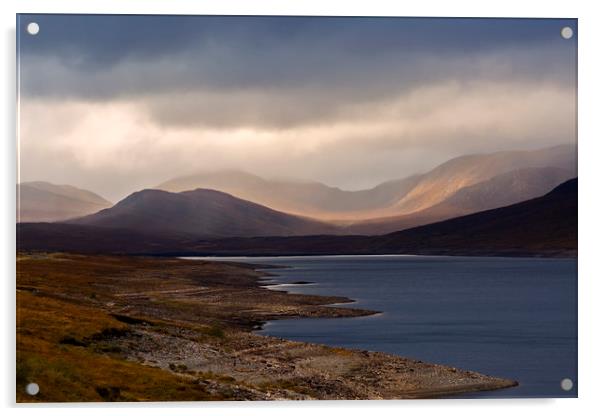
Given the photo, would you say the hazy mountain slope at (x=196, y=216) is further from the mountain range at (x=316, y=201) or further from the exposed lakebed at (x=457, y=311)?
the exposed lakebed at (x=457, y=311)

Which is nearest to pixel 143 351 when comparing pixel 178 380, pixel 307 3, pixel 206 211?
pixel 178 380

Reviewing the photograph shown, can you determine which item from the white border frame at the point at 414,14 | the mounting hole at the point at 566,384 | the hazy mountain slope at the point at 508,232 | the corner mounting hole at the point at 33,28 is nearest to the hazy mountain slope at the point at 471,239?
the hazy mountain slope at the point at 508,232

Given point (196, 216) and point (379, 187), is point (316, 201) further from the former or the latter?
point (196, 216)

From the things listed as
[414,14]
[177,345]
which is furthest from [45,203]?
[414,14]

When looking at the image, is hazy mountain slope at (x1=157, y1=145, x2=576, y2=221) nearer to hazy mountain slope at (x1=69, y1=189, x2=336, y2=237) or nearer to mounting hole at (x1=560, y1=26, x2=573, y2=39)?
hazy mountain slope at (x1=69, y1=189, x2=336, y2=237)

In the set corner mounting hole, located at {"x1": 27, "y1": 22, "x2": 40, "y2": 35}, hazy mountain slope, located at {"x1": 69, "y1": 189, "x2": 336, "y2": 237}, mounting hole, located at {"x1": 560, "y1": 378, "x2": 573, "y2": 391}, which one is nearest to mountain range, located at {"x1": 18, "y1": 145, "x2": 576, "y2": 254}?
hazy mountain slope, located at {"x1": 69, "y1": 189, "x2": 336, "y2": 237}
